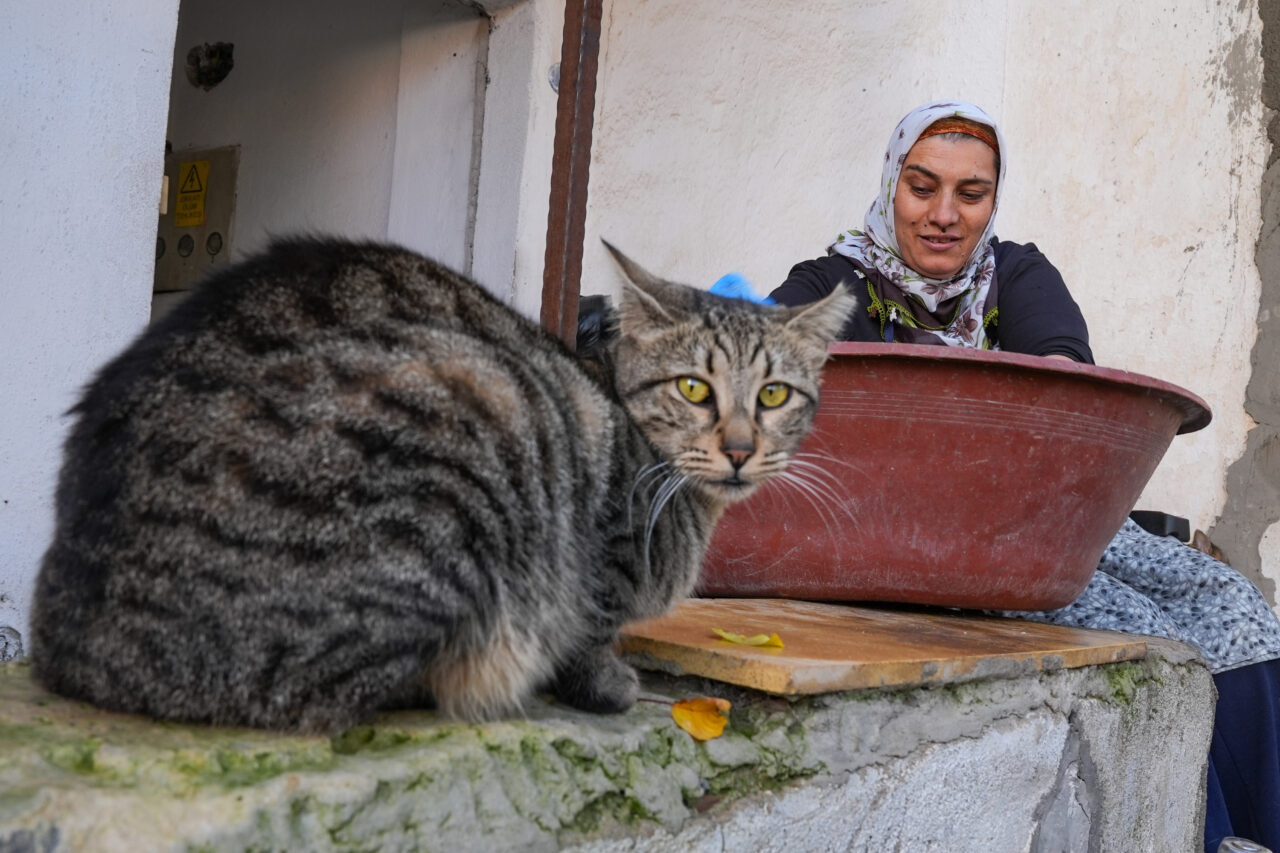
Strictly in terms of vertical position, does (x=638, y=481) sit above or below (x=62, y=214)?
below

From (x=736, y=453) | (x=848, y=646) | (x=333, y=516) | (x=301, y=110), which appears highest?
(x=301, y=110)

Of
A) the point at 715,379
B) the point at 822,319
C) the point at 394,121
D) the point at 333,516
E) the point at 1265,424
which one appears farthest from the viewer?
the point at 1265,424

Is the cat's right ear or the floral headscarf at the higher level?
the floral headscarf

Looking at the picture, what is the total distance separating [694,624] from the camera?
1855 mm

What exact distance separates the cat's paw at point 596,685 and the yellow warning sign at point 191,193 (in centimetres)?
316

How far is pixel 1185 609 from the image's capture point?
104 inches

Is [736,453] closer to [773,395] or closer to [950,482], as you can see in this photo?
[773,395]

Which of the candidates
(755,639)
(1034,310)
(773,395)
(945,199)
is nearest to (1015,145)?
(945,199)

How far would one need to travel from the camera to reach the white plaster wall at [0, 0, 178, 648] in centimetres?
193

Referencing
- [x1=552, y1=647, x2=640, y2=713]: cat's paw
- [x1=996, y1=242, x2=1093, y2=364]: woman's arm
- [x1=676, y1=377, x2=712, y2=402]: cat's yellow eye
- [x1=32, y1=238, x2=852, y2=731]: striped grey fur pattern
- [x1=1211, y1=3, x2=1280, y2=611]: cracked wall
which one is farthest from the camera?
[x1=1211, y1=3, x2=1280, y2=611]: cracked wall

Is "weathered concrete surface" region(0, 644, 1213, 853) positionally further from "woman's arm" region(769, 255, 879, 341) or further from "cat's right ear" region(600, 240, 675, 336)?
"woman's arm" region(769, 255, 879, 341)

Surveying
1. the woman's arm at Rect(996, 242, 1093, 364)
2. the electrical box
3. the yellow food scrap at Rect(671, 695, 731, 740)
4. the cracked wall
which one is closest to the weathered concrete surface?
the yellow food scrap at Rect(671, 695, 731, 740)

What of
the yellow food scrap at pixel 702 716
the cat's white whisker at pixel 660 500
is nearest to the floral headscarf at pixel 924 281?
the cat's white whisker at pixel 660 500

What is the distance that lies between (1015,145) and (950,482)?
201cm
